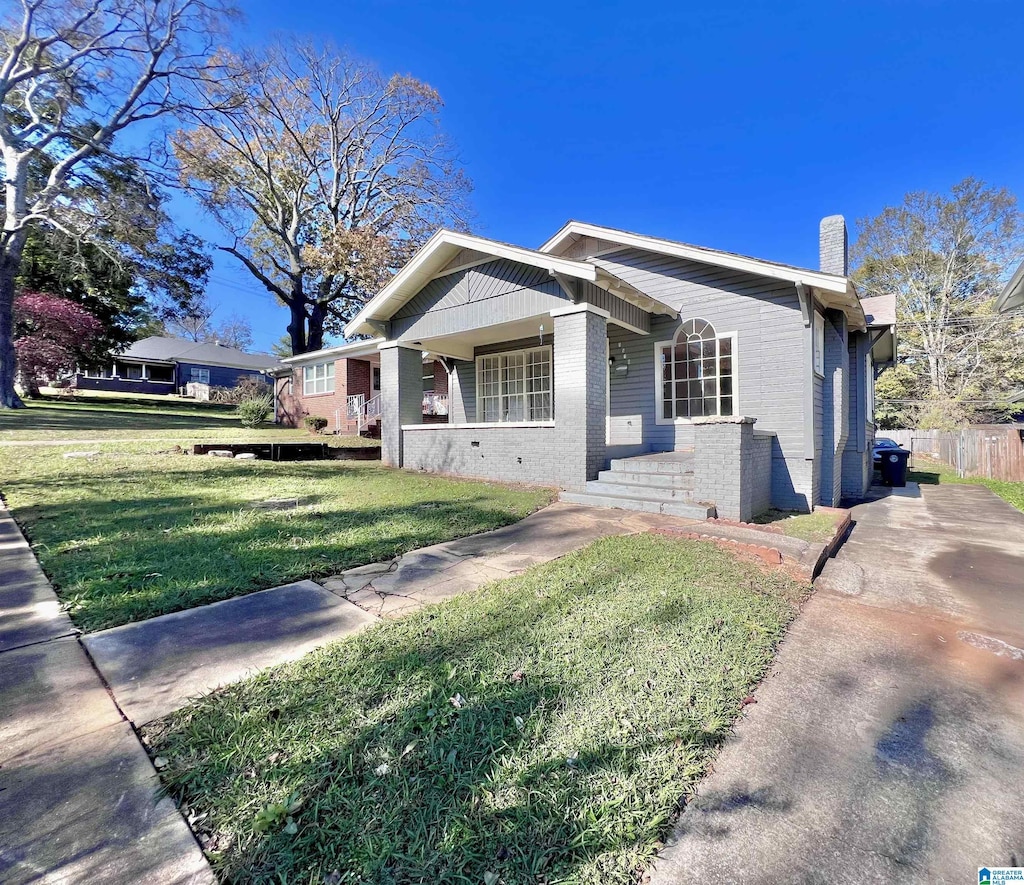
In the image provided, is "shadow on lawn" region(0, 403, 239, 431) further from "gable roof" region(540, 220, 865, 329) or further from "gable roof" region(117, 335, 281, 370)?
"gable roof" region(117, 335, 281, 370)

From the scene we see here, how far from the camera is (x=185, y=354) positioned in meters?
41.9

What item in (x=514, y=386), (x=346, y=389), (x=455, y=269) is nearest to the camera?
(x=455, y=269)

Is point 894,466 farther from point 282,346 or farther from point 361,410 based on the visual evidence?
point 282,346

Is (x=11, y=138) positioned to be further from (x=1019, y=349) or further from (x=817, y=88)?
(x=1019, y=349)

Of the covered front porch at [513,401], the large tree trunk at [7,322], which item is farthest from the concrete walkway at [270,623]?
the large tree trunk at [7,322]

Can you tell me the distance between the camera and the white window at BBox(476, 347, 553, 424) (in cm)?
1112

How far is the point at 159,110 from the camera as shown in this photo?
2025 cm

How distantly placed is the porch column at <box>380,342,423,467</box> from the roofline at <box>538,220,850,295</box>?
4029 millimetres

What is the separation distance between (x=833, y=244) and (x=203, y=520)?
12.1 m

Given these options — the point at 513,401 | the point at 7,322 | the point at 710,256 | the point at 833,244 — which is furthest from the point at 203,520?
the point at 7,322

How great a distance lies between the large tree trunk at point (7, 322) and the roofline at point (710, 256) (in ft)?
66.9

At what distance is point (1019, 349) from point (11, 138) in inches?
1769

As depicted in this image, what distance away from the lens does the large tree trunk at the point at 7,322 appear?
673 inches

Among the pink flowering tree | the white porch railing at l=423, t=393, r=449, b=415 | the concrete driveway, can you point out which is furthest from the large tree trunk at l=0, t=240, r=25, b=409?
the concrete driveway
